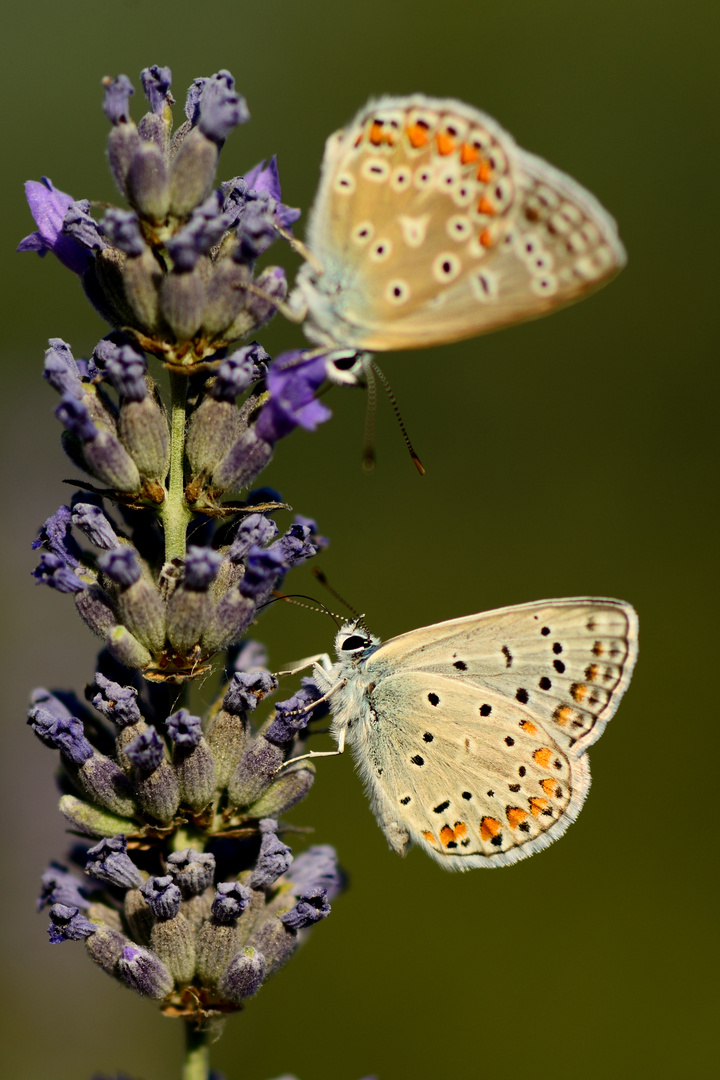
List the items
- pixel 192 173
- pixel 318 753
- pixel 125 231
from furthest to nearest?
pixel 318 753 < pixel 192 173 < pixel 125 231

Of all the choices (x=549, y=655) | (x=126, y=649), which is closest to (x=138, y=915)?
(x=126, y=649)

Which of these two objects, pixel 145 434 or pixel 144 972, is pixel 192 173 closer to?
pixel 145 434

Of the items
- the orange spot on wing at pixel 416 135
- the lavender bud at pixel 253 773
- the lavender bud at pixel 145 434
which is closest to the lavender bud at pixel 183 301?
the lavender bud at pixel 145 434

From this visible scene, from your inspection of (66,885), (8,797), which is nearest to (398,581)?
(8,797)

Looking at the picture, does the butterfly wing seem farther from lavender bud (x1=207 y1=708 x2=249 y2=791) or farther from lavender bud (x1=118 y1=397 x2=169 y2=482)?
lavender bud (x1=118 y1=397 x2=169 y2=482)

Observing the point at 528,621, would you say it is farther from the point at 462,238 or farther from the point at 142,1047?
the point at 142,1047

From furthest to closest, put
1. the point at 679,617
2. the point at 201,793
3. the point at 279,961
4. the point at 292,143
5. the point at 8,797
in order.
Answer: the point at 292,143, the point at 679,617, the point at 8,797, the point at 279,961, the point at 201,793

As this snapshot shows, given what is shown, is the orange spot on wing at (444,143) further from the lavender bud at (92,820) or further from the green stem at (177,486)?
the lavender bud at (92,820)
